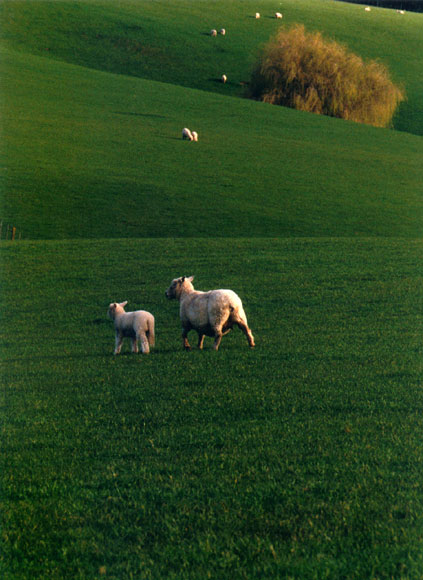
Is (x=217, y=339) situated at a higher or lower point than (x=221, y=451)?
lower

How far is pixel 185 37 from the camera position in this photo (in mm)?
87125

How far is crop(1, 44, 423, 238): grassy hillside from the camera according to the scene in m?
36.9

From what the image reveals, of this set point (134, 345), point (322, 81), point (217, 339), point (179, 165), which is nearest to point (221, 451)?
point (217, 339)

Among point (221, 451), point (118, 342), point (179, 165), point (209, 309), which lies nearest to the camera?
point (221, 451)

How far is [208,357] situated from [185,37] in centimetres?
7997

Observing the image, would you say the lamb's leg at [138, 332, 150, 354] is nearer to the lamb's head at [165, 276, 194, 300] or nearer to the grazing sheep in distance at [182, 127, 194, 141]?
the lamb's head at [165, 276, 194, 300]

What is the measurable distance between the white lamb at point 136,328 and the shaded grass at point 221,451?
465 mm

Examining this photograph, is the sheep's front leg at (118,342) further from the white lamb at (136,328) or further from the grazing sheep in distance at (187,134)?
the grazing sheep in distance at (187,134)

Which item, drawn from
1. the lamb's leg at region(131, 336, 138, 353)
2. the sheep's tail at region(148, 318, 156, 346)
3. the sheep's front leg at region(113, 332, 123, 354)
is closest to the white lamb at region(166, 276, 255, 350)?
the sheep's tail at region(148, 318, 156, 346)

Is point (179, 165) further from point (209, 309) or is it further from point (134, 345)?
point (209, 309)

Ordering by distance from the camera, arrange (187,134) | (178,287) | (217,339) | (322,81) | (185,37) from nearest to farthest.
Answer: (217,339), (178,287), (187,134), (322,81), (185,37)

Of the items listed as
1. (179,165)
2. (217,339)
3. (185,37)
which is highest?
(185,37)

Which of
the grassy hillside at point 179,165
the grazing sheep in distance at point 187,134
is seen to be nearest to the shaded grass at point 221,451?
the grassy hillside at point 179,165

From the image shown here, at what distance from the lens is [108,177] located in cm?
4334
